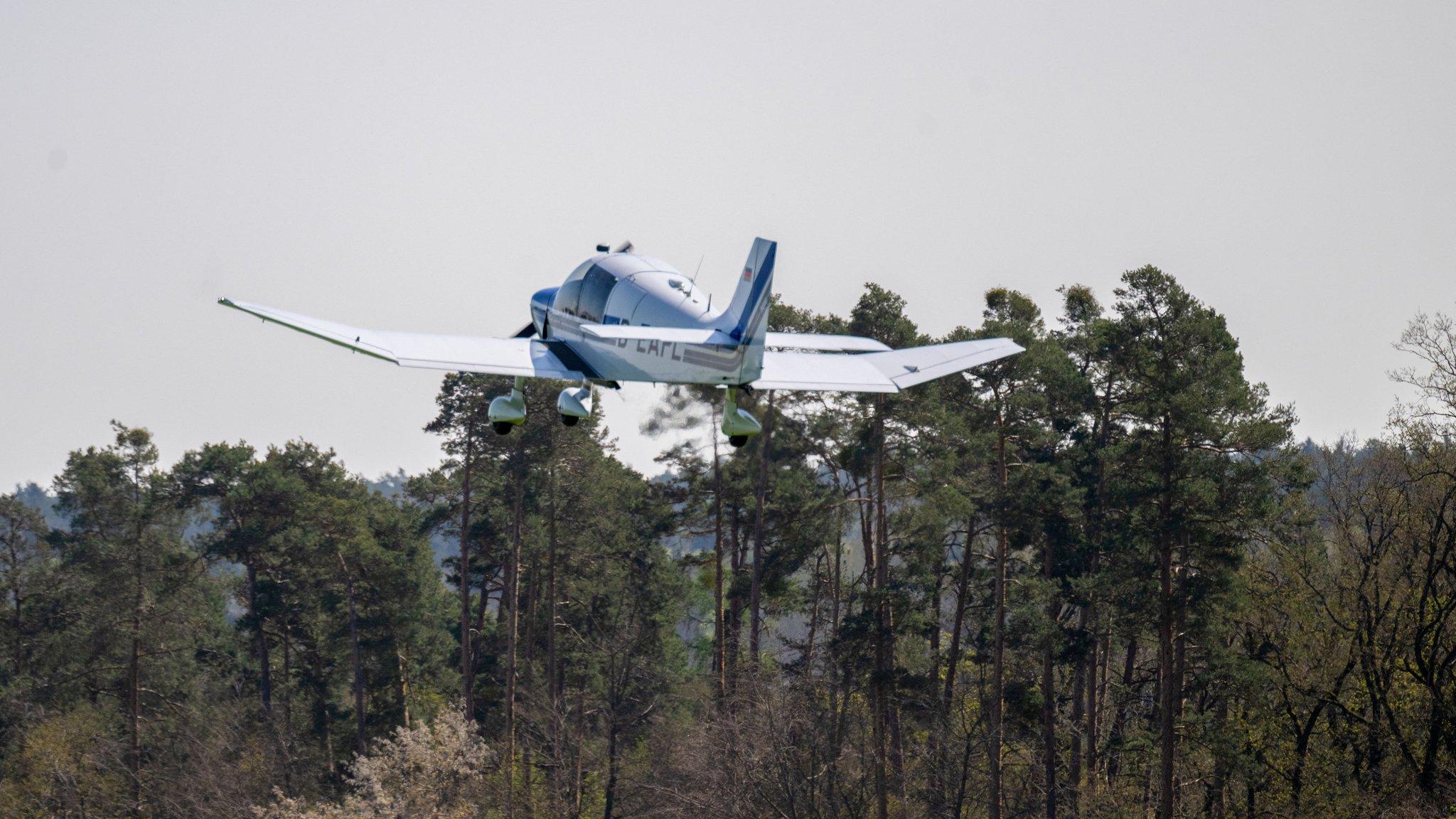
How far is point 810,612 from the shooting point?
5025cm

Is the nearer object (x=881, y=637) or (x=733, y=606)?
(x=881, y=637)

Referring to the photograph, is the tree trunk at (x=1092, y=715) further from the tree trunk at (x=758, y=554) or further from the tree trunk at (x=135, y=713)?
the tree trunk at (x=135, y=713)

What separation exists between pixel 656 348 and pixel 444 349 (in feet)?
10.1

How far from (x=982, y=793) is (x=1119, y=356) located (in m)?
15.7

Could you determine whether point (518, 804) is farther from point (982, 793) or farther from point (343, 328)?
point (343, 328)

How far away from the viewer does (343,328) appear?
1994 centimetres

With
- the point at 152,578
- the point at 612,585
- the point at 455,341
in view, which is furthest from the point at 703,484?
the point at 455,341

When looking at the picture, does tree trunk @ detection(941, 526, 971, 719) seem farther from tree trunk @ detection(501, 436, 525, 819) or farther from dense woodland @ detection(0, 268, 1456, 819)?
tree trunk @ detection(501, 436, 525, 819)

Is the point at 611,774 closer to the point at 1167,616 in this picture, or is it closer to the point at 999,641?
the point at 999,641

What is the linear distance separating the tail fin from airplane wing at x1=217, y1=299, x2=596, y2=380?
124 inches

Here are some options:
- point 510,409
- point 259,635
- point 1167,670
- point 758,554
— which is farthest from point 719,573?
point 510,409

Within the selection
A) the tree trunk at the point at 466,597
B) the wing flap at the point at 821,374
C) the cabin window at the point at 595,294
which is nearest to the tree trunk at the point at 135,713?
the tree trunk at the point at 466,597

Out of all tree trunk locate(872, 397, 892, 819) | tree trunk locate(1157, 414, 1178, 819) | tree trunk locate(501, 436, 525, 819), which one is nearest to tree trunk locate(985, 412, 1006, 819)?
tree trunk locate(872, 397, 892, 819)

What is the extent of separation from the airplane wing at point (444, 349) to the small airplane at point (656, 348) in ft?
0.08
